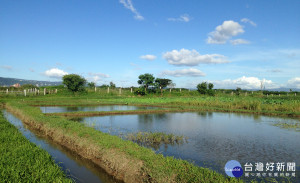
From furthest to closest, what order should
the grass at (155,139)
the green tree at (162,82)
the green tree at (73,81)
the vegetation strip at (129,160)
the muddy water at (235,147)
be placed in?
1. the green tree at (162,82)
2. the green tree at (73,81)
3. the grass at (155,139)
4. the muddy water at (235,147)
5. the vegetation strip at (129,160)

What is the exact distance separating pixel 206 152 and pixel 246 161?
1.61m

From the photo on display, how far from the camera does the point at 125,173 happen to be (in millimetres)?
6383

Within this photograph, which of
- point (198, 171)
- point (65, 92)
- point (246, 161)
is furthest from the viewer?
point (65, 92)

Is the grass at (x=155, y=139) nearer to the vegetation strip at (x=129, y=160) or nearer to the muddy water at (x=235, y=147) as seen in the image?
the muddy water at (x=235, y=147)

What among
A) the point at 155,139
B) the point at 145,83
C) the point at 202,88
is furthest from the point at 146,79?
the point at 155,139

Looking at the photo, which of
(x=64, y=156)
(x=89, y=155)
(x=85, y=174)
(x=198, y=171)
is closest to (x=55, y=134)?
(x=64, y=156)

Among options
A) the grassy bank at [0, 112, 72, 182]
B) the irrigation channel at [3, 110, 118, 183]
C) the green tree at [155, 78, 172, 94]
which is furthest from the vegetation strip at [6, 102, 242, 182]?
the green tree at [155, 78, 172, 94]

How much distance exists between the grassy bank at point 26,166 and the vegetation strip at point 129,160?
1.82 meters

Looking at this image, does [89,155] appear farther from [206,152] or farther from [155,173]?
[206,152]

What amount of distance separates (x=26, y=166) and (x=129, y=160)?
9.30 ft

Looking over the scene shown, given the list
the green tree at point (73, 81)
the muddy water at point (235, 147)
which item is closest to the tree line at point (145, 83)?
the green tree at point (73, 81)

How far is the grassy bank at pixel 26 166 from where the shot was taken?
4.80 metres

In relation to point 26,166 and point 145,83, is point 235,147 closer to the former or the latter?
point 26,166

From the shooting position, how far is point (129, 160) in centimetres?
644
